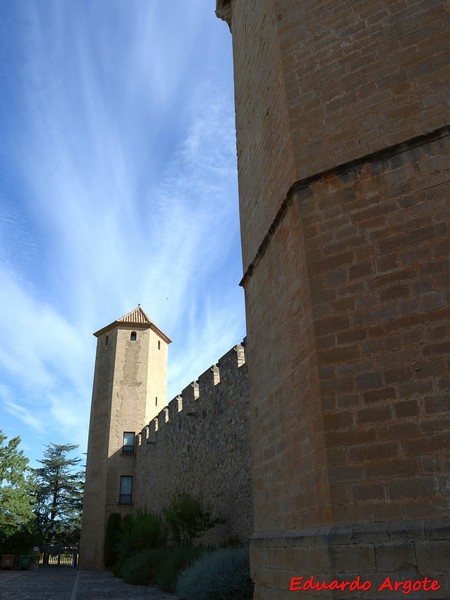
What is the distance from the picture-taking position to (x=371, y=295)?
4.18 meters

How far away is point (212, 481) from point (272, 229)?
33.0ft

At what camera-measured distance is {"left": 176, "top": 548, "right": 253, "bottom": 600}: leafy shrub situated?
794 centimetres

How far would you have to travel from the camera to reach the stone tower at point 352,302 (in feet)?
11.7

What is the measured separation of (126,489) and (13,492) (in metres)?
6.22

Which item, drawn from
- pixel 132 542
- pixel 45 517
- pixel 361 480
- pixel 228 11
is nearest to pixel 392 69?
pixel 361 480

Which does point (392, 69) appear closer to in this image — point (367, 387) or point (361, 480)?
point (367, 387)

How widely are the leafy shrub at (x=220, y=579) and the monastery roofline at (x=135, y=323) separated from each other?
63.4 feet

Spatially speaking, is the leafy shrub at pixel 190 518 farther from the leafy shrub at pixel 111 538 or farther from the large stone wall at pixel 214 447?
the leafy shrub at pixel 111 538

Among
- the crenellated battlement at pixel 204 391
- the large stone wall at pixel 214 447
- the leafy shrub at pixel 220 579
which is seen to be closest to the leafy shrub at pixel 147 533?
the large stone wall at pixel 214 447

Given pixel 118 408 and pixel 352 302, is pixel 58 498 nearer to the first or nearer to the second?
pixel 118 408

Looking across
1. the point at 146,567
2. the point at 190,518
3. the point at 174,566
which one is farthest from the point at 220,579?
the point at 146,567

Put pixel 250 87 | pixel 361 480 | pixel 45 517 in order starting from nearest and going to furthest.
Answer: pixel 361 480 < pixel 250 87 < pixel 45 517

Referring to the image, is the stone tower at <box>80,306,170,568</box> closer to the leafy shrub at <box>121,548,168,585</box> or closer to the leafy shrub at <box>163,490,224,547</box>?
the leafy shrub at <box>121,548,168,585</box>

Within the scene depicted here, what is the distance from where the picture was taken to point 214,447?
14000mm
